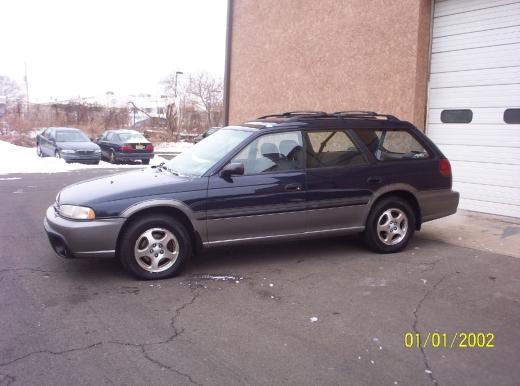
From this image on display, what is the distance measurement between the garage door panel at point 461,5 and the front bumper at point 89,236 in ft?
23.3

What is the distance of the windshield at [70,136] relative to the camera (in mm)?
19906

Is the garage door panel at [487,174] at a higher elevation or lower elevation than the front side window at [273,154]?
lower

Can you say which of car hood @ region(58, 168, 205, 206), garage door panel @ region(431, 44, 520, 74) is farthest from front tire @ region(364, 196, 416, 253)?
garage door panel @ region(431, 44, 520, 74)

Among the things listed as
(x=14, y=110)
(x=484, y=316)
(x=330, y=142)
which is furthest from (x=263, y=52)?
(x=14, y=110)

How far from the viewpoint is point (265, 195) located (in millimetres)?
5477

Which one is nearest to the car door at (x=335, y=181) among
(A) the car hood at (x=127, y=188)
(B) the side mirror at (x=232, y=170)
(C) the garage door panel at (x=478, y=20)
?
(B) the side mirror at (x=232, y=170)

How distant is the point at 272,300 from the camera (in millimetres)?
4664

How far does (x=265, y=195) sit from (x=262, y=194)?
4 cm

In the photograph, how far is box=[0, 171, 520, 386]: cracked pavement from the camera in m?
3.38

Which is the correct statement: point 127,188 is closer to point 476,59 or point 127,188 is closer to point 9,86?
point 476,59

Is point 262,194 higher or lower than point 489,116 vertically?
lower

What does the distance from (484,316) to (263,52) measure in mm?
10672

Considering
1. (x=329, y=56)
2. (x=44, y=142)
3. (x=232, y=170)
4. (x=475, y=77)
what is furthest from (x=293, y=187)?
(x=44, y=142)

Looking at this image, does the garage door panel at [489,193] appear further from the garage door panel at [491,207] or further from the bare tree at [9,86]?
the bare tree at [9,86]
